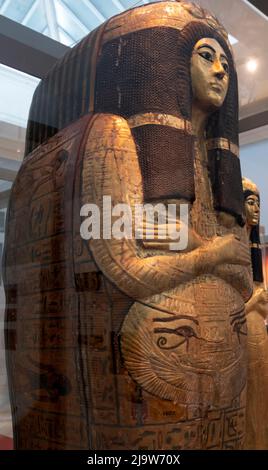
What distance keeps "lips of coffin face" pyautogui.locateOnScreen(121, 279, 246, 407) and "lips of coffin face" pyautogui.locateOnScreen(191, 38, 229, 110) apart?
941mm

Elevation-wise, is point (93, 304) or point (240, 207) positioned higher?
point (240, 207)

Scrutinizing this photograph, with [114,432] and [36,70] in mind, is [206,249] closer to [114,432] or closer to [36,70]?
[114,432]

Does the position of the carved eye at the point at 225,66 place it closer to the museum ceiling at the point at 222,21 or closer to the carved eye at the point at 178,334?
the museum ceiling at the point at 222,21

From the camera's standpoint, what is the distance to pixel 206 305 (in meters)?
2.14

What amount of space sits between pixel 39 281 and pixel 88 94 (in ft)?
3.23

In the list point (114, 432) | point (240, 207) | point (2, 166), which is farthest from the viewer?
point (2, 166)

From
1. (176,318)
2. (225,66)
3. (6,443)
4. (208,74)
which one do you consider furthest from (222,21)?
(6,443)

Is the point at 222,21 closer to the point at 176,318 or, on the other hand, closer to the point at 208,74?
the point at 208,74

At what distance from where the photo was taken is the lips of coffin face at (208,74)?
7.92ft

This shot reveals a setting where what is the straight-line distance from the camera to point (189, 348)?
6.67 feet

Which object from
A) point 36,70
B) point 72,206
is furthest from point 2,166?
point 72,206

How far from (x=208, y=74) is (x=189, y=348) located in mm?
1345

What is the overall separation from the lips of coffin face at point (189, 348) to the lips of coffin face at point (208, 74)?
0.94 meters

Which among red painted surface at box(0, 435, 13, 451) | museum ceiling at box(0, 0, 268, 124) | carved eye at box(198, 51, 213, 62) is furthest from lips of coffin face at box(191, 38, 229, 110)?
red painted surface at box(0, 435, 13, 451)
